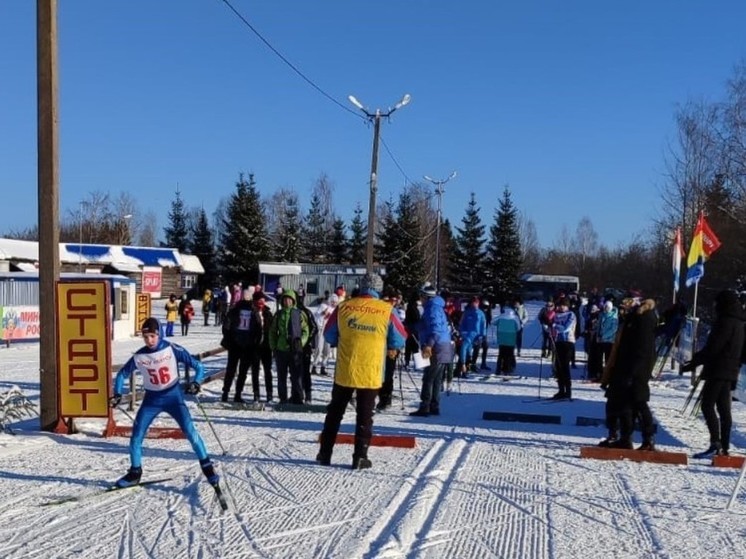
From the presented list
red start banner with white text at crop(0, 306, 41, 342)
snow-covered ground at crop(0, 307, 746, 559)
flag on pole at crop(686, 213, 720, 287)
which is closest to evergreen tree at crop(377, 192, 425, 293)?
red start banner with white text at crop(0, 306, 41, 342)

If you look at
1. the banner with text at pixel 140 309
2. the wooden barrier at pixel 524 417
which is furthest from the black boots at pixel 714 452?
the banner with text at pixel 140 309

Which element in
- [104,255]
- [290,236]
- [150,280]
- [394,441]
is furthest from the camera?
[290,236]

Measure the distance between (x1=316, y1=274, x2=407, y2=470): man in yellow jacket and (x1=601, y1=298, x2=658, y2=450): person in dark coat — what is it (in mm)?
2695

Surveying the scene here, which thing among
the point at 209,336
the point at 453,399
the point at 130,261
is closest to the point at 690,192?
the point at 209,336

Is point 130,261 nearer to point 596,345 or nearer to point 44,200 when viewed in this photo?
point 596,345

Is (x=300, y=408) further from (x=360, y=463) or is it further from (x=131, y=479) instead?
(x=131, y=479)

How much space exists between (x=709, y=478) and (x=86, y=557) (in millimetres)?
5538

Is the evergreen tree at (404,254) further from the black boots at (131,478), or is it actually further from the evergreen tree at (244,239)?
the black boots at (131,478)

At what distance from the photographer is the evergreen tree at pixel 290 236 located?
213 feet

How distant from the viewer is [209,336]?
27047 mm

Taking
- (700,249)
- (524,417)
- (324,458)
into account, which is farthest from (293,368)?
(700,249)

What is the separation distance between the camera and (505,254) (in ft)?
201

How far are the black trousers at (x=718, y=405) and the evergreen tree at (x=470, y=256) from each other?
5444 cm

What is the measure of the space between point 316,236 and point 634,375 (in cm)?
6423
